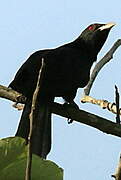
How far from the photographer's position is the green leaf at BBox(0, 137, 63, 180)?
1.28 meters

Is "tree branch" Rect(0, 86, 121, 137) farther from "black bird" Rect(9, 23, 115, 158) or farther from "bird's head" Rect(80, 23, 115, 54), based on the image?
"bird's head" Rect(80, 23, 115, 54)

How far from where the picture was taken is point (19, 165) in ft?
4.23

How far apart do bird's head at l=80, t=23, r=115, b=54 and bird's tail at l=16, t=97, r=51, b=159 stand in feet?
5.46

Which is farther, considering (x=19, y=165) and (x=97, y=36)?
(x=97, y=36)

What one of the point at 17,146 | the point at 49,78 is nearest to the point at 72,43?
the point at 49,78

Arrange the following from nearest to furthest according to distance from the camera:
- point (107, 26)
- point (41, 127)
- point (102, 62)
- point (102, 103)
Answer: point (41, 127) < point (102, 103) < point (102, 62) < point (107, 26)

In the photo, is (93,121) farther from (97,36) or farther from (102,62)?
(97,36)

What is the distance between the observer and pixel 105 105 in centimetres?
368

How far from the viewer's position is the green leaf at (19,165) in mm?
1281

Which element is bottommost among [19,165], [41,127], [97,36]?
[41,127]

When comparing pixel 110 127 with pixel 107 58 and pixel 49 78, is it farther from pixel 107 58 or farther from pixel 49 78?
pixel 107 58

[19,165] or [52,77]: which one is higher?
[19,165]

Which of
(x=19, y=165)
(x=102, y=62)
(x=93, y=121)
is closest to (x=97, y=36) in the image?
(x=102, y=62)

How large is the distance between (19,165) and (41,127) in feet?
7.37
